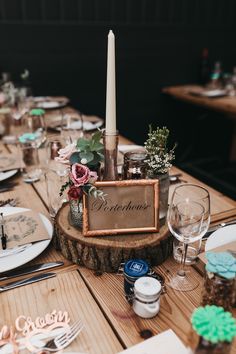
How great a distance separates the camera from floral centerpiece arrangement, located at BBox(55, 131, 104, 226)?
32.4 inches

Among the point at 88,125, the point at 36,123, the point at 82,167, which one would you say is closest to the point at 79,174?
the point at 82,167

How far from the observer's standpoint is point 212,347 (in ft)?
1.67

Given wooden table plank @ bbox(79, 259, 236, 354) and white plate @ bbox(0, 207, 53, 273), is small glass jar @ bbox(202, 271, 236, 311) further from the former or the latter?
white plate @ bbox(0, 207, 53, 273)

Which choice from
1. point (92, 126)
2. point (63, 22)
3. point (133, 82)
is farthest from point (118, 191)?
point (133, 82)

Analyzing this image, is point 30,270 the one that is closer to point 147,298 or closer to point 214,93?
point 147,298

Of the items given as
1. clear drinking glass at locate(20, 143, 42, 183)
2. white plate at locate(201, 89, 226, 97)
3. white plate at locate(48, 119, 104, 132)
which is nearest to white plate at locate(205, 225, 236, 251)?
clear drinking glass at locate(20, 143, 42, 183)

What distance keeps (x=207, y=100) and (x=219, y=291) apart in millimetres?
2373

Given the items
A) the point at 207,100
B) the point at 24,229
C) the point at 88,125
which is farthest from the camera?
the point at 207,100

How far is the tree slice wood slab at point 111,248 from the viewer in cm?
85

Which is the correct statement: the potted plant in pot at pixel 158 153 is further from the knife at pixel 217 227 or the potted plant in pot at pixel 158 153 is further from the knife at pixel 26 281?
the knife at pixel 26 281

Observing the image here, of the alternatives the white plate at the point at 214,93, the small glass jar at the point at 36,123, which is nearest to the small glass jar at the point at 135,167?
the small glass jar at the point at 36,123

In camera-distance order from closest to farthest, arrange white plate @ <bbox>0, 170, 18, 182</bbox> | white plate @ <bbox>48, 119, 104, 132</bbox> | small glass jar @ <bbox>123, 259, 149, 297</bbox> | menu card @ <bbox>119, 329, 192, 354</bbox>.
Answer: menu card @ <bbox>119, 329, 192, 354</bbox> → small glass jar @ <bbox>123, 259, 149, 297</bbox> → white plate @ <bbox>0, 170, 18, 182</bbox> → white plate @ <bbox>48, 119, 104, 132</bbox>

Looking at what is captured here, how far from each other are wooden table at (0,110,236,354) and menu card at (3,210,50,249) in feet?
0.20

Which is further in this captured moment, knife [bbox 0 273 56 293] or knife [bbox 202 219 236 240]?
knife [bbox 202 219 236 240]
